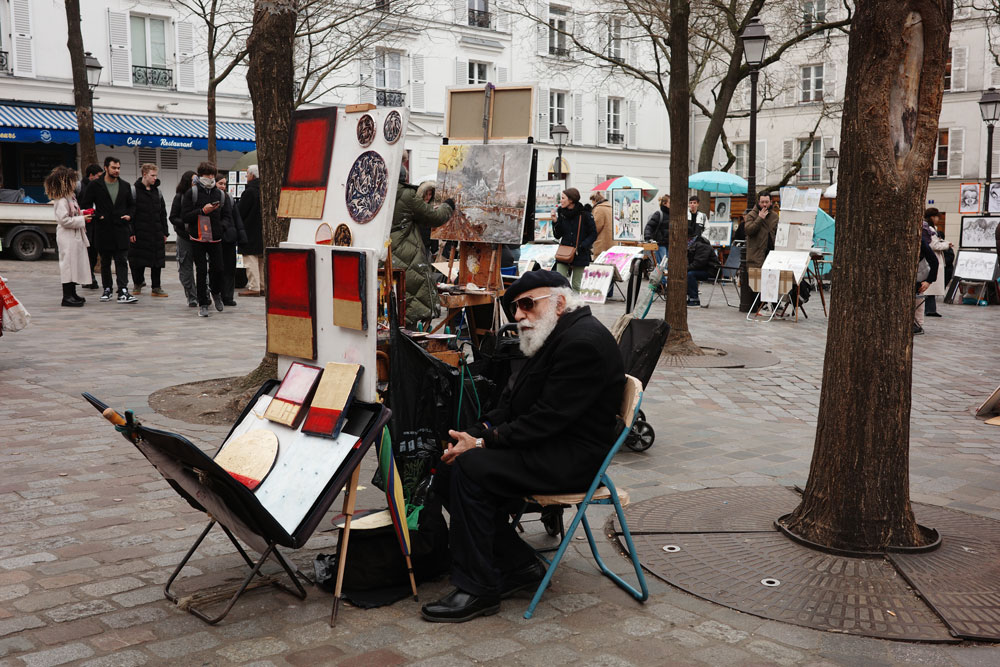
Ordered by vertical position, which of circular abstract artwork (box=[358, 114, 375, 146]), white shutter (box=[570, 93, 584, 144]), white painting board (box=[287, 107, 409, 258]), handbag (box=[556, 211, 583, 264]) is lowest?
handbag (box=[556, 211, 583, 264])

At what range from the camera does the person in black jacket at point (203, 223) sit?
12703 mm

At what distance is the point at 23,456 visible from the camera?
591cm

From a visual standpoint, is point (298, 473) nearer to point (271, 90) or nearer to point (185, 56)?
point (271, 90)

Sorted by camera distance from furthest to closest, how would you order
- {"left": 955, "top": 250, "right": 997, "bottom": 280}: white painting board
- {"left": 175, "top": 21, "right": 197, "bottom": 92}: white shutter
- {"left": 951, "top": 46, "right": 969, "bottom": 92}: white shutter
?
{"left": 951, "top": 46, "right": 969, "bottom": 92}: white shutter < {"left": 175, "top": 21, "right": 197, "bottom": 92}: white shutter < {"left": 955, "top": 250, "right": 997, "bottom": 280}: white painting board

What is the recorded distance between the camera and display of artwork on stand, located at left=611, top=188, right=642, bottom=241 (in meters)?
18.5

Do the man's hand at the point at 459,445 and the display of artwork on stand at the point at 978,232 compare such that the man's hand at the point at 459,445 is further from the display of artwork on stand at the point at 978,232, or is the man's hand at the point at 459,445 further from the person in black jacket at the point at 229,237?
the display of artwork on stand at the point at 978,232

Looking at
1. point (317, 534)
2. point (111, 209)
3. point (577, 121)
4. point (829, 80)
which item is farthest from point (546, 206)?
point (829, 80)

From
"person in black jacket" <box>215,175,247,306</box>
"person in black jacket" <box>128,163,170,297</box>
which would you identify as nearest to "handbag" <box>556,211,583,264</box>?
"person in black jacket" <box>215,175,247,306</box>

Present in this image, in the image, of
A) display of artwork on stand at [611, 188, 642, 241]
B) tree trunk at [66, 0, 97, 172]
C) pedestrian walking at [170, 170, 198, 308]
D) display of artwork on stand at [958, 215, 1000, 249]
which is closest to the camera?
pedestrian walking at [170, 170, 198, 308]

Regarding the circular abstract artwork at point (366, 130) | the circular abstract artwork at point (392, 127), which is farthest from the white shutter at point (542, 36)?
the circular abstract artwork at point (392, 127)

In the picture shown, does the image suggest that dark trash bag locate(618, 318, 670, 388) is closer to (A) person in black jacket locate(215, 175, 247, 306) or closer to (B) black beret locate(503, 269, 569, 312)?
(B) black beret locate(503, 269, 569, 312)

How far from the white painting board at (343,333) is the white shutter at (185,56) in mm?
27512

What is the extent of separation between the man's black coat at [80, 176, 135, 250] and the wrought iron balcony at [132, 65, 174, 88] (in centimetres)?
1705

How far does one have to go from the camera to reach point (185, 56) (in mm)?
29359
